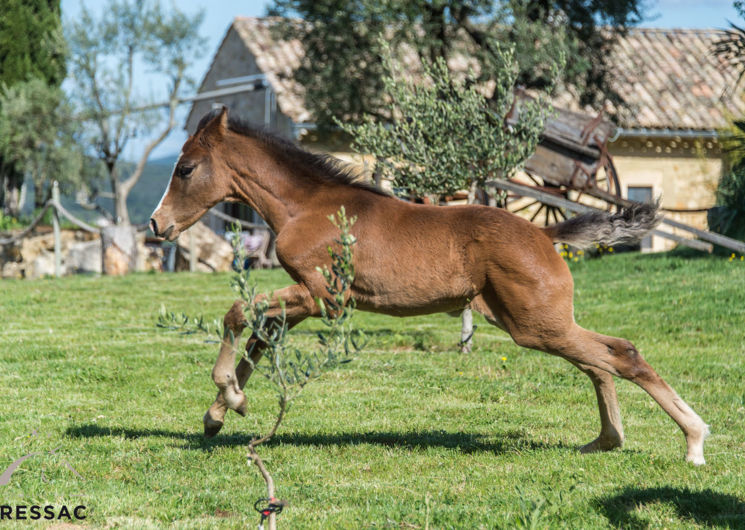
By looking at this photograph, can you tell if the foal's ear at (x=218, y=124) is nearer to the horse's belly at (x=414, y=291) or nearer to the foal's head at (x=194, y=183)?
the foal's head at (x=194, y=183)

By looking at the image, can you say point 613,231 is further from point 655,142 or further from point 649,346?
point 655,142

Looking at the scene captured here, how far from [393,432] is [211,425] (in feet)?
4.69

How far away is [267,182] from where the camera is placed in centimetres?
618

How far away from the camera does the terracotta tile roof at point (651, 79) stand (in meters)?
24.8

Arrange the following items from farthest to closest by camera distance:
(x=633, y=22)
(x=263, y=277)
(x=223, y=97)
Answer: (x=223, y=97) → (x=633, y=22) → (x=263, y=277)

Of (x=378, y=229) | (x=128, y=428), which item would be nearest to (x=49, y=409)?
(x=128, y=428)

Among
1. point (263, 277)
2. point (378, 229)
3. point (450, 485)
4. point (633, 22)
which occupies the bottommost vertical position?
point (263, 277)

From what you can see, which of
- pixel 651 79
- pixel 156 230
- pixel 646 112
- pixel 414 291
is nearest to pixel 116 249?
pixel 156 230

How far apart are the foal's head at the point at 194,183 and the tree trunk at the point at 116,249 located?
1331 cm

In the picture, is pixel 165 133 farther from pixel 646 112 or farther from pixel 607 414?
pixel 607 414

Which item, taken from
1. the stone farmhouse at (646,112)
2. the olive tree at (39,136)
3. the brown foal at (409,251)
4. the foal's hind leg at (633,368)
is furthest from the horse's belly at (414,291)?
the olive tree at (39,136)

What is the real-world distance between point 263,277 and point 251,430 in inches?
415

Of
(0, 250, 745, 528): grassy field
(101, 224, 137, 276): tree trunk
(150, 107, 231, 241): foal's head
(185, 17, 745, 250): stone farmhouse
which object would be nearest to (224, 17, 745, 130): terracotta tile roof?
(185, 17, 745, 250): stone farmhouse

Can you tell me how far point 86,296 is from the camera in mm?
14484
